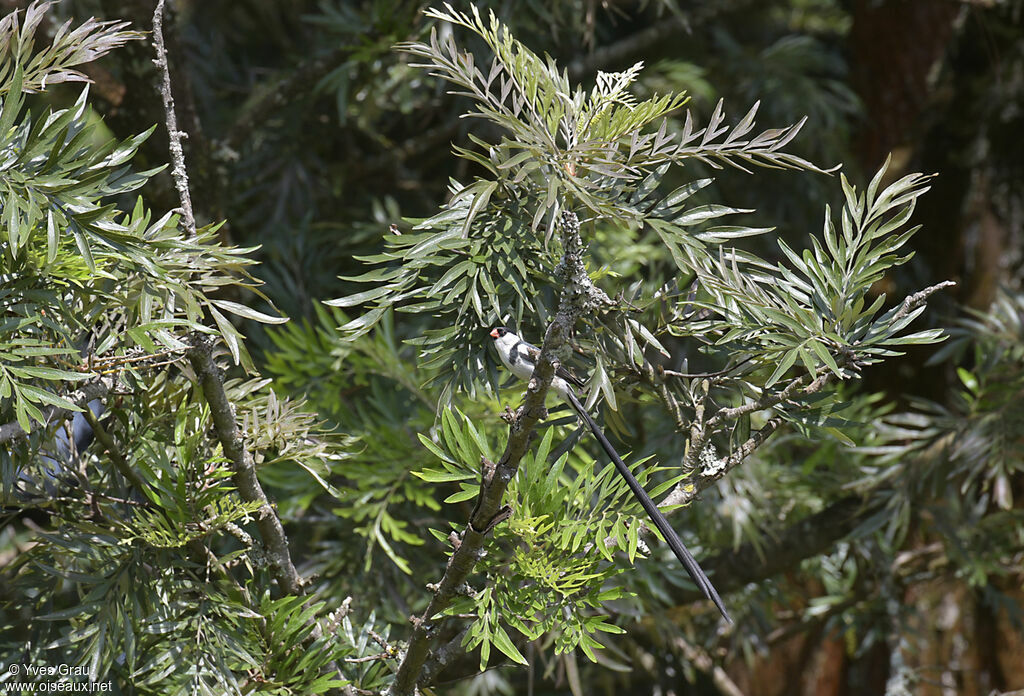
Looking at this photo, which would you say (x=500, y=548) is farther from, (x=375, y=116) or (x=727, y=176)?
(x=727, y=176)

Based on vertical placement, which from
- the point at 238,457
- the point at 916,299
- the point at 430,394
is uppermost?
the point at 916,299

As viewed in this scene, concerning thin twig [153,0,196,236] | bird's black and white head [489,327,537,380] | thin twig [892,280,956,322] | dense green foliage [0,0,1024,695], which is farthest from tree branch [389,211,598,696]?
thin twig [153,0,196,236]

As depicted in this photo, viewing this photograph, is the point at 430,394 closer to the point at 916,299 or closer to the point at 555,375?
the point at 555,375

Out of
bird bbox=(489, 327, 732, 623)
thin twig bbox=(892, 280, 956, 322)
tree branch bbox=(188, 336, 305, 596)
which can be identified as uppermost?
thin twig bbox=(892, 280, 956, 322)

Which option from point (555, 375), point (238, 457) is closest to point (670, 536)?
point (555, 375)

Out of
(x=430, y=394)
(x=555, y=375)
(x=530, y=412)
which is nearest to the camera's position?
(x=530, y=412)

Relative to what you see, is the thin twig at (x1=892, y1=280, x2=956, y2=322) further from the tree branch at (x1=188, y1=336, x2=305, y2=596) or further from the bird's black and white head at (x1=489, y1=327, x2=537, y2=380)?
the tree branch at (x1=188, y1=336, x2=305, y2=596)

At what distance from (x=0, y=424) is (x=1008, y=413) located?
127 centimetres

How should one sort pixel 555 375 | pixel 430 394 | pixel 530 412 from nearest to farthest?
pixel 530 412 → pixel 555 375 → pixel 430 394

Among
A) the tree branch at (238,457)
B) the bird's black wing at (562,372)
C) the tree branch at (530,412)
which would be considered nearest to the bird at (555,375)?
the bird's black wing at (562,372)

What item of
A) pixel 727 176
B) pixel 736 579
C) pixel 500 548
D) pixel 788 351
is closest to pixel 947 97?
pixel 727 176

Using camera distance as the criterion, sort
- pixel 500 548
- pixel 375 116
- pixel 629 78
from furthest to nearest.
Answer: pixel 375 116
pixel 500 548
pixel 629 78

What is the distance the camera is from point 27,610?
1.00 m

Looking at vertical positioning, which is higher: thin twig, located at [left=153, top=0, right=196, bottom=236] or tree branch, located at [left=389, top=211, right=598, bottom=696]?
thin twig, located at [left=153, top=0, right=196, bottom=236]
